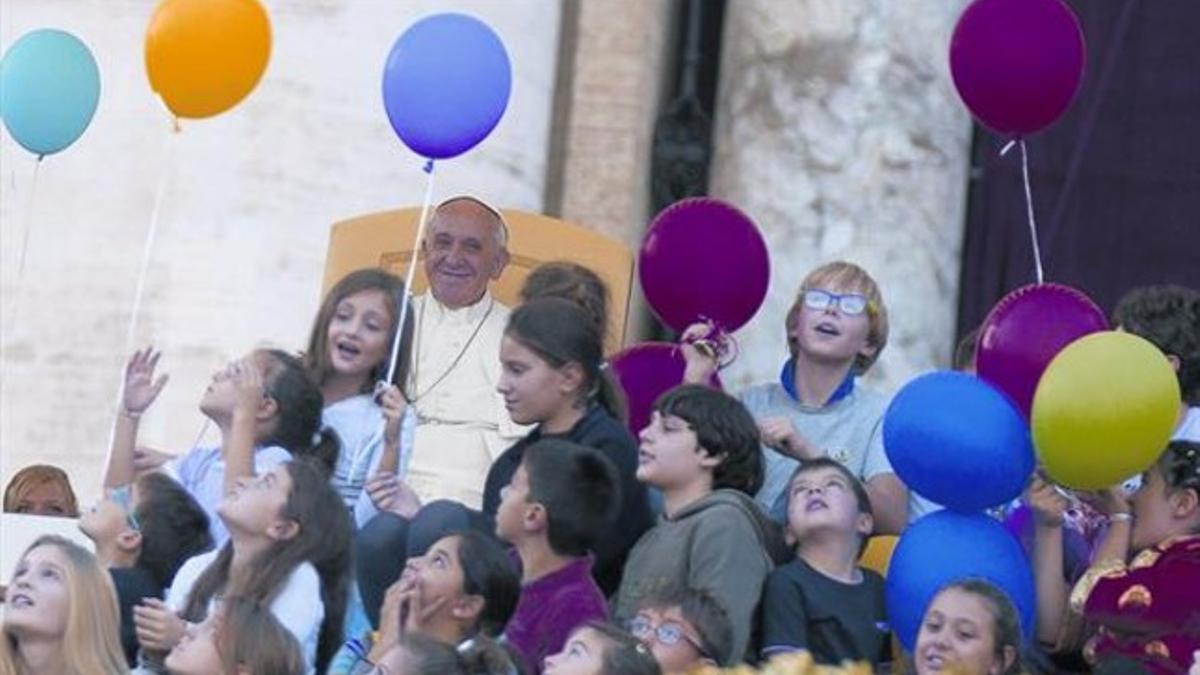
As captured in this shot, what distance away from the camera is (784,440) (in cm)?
1115

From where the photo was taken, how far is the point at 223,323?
554 inches

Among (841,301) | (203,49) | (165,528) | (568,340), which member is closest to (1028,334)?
(841,301)

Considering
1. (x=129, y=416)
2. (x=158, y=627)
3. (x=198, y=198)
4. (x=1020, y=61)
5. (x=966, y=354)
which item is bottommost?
(x=158, y=627)

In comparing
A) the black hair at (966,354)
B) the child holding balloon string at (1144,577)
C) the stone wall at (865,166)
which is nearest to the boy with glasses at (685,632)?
the child holding balloon string at (1144,577)

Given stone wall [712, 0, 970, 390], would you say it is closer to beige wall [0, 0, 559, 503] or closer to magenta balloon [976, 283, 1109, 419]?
beige wall [0, 0, 559, 503]

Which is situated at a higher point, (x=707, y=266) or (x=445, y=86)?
(x=445, y=86)

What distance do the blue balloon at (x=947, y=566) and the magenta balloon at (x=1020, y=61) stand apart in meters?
1.55

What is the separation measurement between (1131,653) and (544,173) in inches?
183

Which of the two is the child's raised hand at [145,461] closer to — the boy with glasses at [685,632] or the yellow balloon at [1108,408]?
the boy with glasses at [685,632]

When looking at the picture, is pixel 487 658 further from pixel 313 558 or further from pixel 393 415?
pixel 393 415

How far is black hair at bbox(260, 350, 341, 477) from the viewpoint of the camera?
11141 millimetres

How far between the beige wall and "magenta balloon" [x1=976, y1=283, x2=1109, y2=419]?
3.41 meters

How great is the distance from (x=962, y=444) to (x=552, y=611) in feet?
3.57

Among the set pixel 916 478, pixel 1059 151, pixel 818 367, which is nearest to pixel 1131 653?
pixel 916 478
